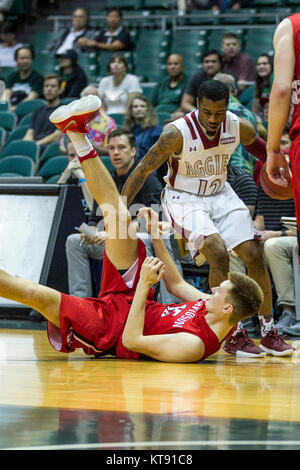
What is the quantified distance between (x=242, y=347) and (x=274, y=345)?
24cm

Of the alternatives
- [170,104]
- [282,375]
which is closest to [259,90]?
[170,104]

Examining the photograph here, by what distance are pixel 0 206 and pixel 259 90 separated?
3.70 metres

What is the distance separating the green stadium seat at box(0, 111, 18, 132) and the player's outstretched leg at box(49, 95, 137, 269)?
775 centimetres

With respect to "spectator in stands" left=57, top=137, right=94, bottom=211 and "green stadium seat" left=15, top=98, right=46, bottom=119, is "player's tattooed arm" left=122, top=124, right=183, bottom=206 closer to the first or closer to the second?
"spectator in stands" left=57, top=137, right=94, bottom=211

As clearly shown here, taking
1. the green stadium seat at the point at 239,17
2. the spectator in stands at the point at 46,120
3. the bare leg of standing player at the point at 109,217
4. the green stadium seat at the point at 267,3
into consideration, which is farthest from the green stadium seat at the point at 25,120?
the bare leg of standing player at the point at 109,217

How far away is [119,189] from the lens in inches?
305

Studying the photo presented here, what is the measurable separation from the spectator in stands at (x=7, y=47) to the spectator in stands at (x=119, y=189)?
760cm

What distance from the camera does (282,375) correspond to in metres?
4.63

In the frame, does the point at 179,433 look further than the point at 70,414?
No

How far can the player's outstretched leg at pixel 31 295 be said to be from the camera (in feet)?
14.7

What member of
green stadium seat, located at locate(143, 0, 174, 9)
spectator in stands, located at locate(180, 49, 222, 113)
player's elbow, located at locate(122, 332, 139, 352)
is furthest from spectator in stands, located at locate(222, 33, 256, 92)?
player's elbow, located at locate(122, 332, 139, 352)

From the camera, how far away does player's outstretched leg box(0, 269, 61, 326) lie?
14.7 feet

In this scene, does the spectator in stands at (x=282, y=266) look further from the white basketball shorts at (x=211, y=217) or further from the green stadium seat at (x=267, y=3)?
the green stadium seat at (x=267, y=3)
